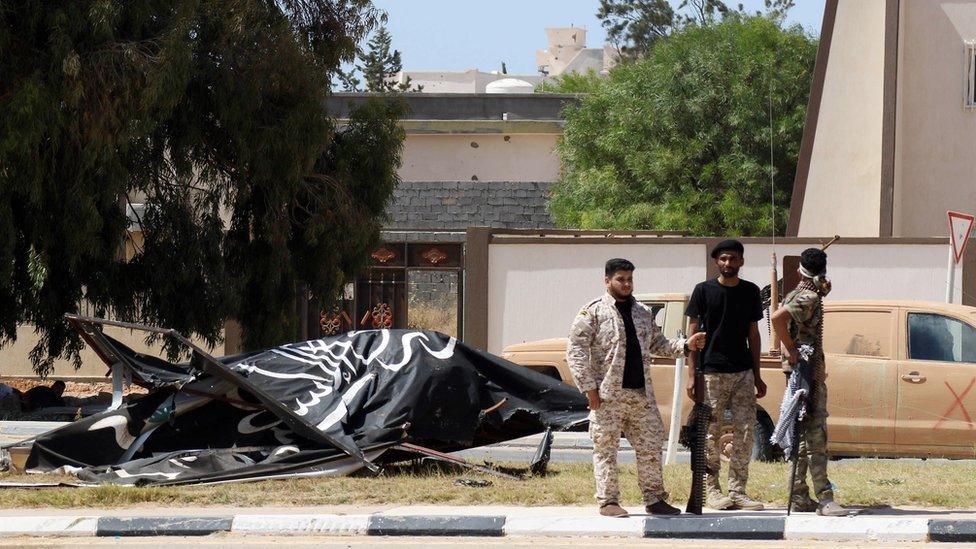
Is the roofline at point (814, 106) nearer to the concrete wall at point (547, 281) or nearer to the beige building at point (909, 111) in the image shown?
the beige building at point (909, 111)

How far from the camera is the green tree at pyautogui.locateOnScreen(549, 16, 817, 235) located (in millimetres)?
34938

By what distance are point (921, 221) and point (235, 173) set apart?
12.9 m

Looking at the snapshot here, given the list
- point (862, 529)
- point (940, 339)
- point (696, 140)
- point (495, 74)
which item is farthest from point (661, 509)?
point (495, 74)

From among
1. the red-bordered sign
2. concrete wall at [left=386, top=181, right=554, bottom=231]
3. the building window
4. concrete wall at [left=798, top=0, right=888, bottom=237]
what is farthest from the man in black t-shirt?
concrete wall at [left=386, top=181, right=554, bottom=231]

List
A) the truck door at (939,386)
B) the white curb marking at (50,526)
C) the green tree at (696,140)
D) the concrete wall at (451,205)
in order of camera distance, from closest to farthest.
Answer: the white curb marking at (50,526) < the truck door at (939,386) < the green tree at (696,140) < the concrete wall at (451,205)

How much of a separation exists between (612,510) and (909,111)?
18328 mm

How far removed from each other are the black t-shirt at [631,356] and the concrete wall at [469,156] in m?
31.0

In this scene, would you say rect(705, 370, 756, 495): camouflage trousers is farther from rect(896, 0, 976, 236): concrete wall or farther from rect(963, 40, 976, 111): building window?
rect(963, 40, 976, 111): building window

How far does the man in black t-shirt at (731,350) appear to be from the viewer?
9.20m

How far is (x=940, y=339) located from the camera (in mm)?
12445

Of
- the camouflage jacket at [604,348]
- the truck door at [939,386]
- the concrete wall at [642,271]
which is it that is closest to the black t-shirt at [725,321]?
the camouflage jacket at [604,348]

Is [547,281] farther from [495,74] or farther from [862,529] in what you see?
[495,74]

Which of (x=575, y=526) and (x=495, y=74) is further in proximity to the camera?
(x=495, y=74)

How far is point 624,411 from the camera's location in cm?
901
